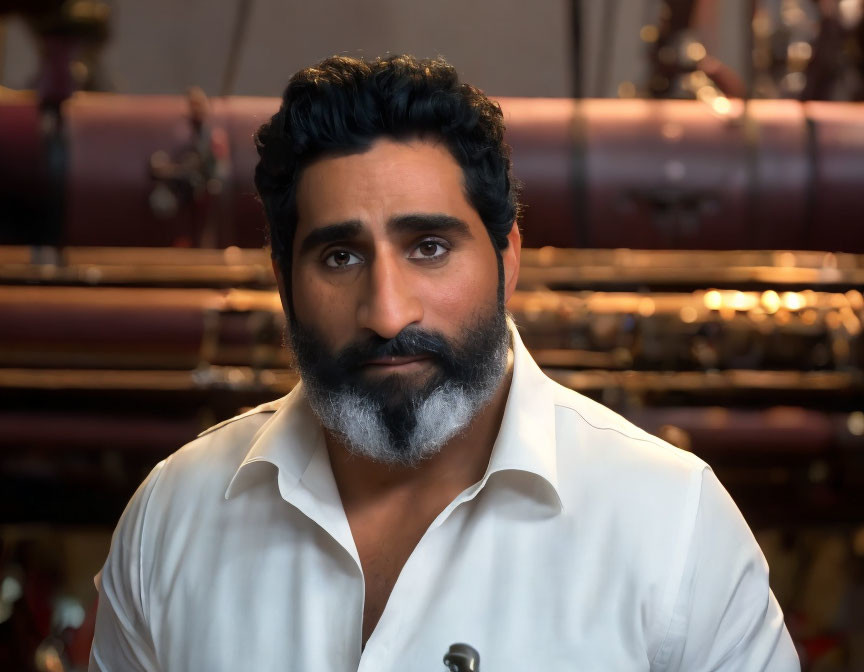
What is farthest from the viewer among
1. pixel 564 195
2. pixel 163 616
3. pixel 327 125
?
pixel 564 195

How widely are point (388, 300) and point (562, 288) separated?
2.32m

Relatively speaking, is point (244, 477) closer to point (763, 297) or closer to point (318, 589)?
point (318, 589)

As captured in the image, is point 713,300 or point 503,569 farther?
point 713,300

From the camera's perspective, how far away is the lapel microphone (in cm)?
135

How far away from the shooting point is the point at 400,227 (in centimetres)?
148

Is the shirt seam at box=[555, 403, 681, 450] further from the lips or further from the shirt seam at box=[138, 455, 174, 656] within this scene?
the shirt seam at box=[138, 455, 174, 656]

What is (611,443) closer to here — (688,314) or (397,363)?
(397,363)

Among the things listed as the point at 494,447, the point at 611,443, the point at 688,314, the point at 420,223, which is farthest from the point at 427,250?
the point at 688,314

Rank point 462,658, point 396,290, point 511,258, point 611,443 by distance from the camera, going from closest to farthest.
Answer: point 462,658 → point 396,290 → point 611,443 → point 511,258

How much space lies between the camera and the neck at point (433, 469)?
163cm

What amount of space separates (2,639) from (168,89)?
267 centimetres

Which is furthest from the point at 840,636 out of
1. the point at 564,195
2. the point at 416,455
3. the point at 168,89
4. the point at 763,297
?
the point at 168,89

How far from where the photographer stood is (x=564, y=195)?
10.9 feet

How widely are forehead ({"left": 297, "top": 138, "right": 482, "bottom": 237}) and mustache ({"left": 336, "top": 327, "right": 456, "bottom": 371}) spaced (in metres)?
0.16
